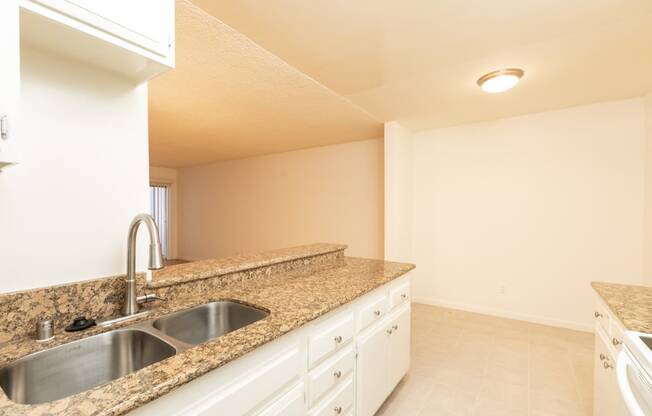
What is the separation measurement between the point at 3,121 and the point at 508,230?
421cm

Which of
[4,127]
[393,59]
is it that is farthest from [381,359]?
[393,59]

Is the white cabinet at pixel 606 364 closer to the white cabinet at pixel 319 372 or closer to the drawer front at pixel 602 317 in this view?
the drawer front at pixel 602 317

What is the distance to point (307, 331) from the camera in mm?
1226

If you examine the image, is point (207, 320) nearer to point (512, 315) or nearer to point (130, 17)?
point (130, 17)

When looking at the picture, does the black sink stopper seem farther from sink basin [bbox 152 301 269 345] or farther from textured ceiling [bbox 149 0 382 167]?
textured ceiling [bbox 149 0 382 167]

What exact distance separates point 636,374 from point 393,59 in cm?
216

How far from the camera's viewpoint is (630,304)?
140cm

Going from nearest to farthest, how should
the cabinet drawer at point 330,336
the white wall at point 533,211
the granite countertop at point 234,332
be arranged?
the granite countertop at point 234,332 → the cabinet drawer at point 330,336 → the white wall at point 533,211

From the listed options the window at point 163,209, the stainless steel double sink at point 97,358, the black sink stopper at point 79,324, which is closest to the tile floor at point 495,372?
the stainless steel double sink at point 97,358

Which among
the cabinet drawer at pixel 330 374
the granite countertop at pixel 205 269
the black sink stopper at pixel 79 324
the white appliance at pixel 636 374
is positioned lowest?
the cabinet drawer at pixel 330 374

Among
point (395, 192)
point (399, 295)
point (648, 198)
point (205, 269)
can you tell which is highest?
point (395, 192)

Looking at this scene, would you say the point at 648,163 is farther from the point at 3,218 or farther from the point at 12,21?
the point at 3,218

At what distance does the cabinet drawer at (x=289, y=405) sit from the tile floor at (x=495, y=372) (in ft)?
3.40

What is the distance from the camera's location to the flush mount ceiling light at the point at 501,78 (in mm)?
2395
